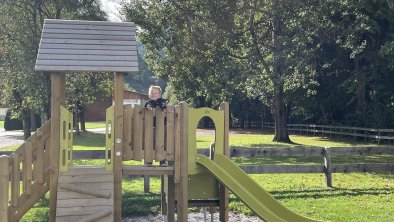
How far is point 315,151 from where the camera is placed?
12.1m

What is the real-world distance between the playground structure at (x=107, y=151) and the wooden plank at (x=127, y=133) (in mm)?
15

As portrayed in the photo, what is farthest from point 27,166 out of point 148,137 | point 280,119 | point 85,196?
point 280,119

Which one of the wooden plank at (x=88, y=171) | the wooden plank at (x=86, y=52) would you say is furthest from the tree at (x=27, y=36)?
the wooden plank at (x=88, y=171)

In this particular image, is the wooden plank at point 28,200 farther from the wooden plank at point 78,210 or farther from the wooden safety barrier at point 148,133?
the wooden safety barrier at point 148,133

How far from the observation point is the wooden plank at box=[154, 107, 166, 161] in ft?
23.0

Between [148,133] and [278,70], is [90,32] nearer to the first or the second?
[148,133]

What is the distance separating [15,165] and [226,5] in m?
19.0

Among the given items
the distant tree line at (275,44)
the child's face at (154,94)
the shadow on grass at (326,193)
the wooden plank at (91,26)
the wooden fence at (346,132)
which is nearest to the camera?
the wooden plank at (91,26)

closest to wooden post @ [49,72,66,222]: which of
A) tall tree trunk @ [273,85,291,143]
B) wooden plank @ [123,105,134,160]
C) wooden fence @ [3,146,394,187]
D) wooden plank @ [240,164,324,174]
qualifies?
wooden plank @ [123,105,134,160]

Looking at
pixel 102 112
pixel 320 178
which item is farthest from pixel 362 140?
pixel 102 112

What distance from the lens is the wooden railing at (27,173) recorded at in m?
6.39

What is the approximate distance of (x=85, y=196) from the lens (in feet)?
21.3

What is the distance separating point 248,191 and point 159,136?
1662 mm

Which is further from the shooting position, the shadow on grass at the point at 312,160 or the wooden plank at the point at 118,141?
the shadow on grass at the point at 312,160
